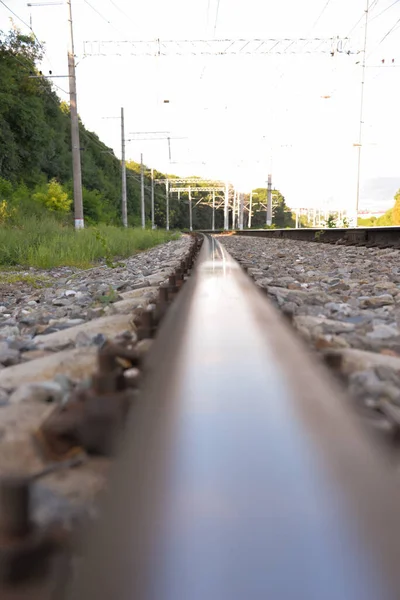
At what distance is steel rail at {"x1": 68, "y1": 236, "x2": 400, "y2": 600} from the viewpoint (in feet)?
2.10

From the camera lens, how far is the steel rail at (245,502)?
0.64 metres

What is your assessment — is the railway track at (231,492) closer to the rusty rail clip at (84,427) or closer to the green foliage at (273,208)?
the rusty rail clip at (84,427)

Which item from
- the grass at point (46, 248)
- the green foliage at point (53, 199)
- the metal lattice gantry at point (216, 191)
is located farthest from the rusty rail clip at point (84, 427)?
the metal lattice gantry at point (216, 191)

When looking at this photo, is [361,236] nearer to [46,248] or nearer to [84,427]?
[46,248]

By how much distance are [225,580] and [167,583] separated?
0.08m

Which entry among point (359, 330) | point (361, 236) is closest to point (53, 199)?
point (361, 236)

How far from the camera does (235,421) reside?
1.14 metres

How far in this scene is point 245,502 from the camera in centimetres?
79

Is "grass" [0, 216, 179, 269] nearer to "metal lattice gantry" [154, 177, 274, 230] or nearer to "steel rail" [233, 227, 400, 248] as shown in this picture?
"steel rail" [233, 227, 400, 248]

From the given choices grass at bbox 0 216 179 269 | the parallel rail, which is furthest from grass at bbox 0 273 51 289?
the parallel rail

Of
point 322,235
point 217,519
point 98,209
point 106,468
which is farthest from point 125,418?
point 98,209

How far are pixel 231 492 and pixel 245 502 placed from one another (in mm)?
37

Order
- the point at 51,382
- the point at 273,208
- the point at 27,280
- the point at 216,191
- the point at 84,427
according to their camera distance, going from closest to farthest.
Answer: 1. the point at 84,427
2. the point at 51,382
3. the point at 27,280
4. the point at 216,191
5. the point at 273,208

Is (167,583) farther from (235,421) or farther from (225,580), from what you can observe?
(235,421)
